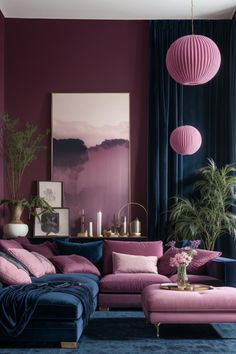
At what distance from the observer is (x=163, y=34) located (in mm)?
8797

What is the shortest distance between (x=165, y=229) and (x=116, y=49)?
2600 millimetres

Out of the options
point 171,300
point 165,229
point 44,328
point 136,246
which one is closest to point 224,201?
point 165,229

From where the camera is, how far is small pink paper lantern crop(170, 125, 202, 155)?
8.10 meters

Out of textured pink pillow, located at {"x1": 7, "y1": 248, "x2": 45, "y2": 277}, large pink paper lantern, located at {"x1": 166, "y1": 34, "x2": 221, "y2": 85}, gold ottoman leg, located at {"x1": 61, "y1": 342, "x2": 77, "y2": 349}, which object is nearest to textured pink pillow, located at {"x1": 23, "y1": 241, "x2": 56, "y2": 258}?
textured pink pillow, located at {"x1": 7, "y1": 248, "x2": 45, "y2": 277}

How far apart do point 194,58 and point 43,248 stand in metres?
2.94

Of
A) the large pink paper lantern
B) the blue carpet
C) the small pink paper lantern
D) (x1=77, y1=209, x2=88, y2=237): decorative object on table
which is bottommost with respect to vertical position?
the blue carpet

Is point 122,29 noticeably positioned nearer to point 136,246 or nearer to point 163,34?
point 163,34

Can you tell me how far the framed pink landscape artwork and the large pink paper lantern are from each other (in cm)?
248

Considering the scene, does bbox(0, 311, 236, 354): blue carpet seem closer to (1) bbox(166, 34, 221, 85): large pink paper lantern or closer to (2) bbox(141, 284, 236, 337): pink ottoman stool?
(2) bbox(141, 284, 236, 337): pink ottoman stool

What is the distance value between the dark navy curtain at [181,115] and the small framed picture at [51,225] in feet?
3.79

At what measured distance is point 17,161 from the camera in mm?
8320

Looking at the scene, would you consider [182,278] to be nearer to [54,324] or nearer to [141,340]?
[141,340]

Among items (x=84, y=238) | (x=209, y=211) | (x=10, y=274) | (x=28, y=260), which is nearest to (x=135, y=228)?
(x=84, y=238)

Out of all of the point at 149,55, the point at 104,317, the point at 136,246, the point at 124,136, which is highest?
the point at 149,55
